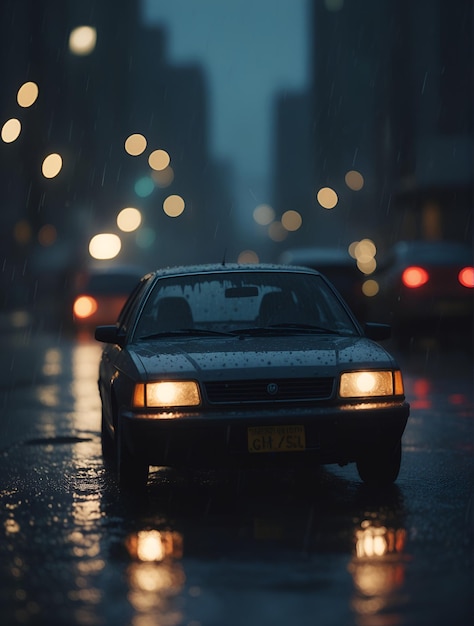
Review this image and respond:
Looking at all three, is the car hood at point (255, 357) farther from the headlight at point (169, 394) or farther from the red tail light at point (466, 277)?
the red tail light at point (466, 277)

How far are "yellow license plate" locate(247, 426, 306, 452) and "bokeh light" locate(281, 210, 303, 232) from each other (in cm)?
14199

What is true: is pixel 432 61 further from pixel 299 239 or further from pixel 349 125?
pixel 299 239

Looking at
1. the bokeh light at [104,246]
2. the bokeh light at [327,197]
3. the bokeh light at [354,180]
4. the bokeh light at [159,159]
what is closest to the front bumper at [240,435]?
the bokeh light at [159,159]

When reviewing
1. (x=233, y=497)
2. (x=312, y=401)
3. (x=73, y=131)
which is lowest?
(x=233, y=497)

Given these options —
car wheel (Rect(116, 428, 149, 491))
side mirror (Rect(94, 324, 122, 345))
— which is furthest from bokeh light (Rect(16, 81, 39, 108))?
car wheel (Rect(116, 428, 149, 491))

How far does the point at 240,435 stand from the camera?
7160 mm

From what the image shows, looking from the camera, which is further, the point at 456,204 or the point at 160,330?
the point at 456,204

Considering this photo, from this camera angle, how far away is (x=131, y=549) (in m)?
5.99

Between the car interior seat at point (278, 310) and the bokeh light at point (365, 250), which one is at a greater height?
the car interior seat at point (278, 310)

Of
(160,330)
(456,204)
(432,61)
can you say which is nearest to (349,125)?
(432,61)

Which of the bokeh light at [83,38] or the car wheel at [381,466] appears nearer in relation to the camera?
the car wheel at [381,466]

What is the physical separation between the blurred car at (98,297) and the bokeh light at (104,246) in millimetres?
39566

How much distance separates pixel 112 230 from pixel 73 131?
880 centimetres

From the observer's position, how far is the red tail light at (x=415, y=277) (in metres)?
21.3
